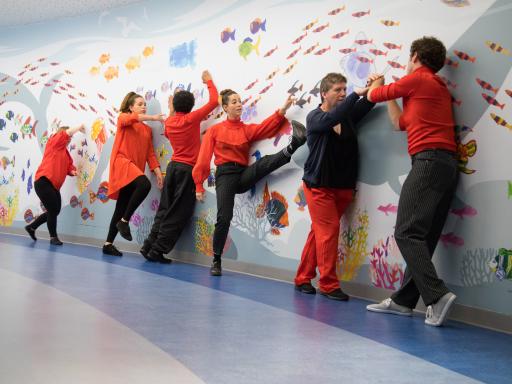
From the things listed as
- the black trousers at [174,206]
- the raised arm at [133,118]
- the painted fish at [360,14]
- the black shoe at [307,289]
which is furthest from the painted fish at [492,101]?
the raised arm at [133,118]

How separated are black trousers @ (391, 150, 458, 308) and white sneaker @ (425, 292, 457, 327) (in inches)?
1.3

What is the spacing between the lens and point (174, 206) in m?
6.06

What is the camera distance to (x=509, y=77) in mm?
3535

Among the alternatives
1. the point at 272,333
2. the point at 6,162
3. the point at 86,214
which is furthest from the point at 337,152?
the point at 6,162

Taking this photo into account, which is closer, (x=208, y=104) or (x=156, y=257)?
(x=208, y=104)

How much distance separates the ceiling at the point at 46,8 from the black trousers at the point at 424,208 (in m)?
4.53

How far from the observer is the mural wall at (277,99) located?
364 cm

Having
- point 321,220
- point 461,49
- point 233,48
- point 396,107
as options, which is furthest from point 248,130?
point 461,49

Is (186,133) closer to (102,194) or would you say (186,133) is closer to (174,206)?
(174,206)

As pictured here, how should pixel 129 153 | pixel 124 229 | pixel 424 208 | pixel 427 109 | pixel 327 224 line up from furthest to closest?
1. pixel 129 153
2. pixel 124 229
3. pixel 327 224
4. pixel 427 109
5. pixel 424 208

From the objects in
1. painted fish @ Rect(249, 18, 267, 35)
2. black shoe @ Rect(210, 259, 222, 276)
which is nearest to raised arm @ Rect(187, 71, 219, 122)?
painted fish @ Rect(249, 18, 267, 35)

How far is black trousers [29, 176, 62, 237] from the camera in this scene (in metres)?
7.10

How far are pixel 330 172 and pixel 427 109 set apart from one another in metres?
0.90

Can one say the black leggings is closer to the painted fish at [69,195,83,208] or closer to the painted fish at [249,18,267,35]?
the painted fish at [69,195,83,208]
